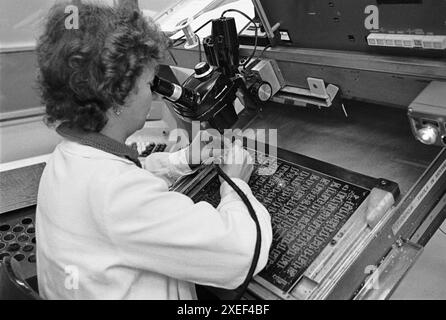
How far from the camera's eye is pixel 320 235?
0.97 metres

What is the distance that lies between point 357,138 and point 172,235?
0.81 metres

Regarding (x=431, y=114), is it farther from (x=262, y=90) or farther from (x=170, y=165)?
(x=170, y=165)

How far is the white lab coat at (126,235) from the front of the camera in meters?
0.81

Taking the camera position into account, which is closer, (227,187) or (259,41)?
(227,187)

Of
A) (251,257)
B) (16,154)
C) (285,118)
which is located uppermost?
(251,257)

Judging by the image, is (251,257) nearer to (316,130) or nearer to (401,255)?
(401,255)

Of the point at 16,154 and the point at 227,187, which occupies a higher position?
the point at 227,187

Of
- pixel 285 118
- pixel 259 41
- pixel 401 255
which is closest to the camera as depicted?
pixel 401 255

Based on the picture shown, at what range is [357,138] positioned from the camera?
135cm

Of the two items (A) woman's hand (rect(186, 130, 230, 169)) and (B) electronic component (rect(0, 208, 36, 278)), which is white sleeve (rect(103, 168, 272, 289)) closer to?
(A) woman's hand (rect(186, 130, 230, 169))

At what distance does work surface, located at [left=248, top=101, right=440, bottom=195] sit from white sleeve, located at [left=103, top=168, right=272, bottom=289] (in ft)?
1.66

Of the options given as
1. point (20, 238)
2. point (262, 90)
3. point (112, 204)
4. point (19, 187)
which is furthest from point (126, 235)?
point (19, 187)

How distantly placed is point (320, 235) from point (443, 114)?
1.30 feet

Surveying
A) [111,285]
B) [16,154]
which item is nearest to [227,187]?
[111,285]
